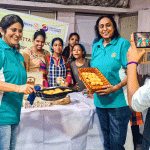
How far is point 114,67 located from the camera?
133cm

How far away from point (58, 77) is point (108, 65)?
3.33 ft

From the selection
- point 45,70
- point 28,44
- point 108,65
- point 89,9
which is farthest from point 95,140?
point 89,9

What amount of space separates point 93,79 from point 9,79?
67cm

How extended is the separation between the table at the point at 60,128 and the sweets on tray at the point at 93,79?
348 millimetres

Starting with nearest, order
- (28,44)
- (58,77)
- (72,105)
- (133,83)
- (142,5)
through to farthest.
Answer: (133,83) → (72,105) → (58,77) → (28,44) → (142,5)

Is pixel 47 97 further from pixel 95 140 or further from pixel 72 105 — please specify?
pixel 95 140

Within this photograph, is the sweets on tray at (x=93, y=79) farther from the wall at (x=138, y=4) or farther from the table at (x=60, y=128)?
the wall at (x=138, y=4)

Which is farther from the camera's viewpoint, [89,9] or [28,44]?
[89,9]

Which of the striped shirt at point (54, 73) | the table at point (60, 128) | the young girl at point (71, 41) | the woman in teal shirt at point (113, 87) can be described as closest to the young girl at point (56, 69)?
the striped shirt at point (54, 73)

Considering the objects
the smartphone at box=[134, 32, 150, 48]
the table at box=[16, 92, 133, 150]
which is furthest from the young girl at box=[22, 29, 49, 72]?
the smartphone at box=[134, 32, 150, 48]

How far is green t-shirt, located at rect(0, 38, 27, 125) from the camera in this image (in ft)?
3.20

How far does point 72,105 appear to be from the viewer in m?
1.63

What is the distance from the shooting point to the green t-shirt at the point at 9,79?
975mm

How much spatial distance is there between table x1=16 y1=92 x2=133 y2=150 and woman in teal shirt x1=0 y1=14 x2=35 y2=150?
39 cm
